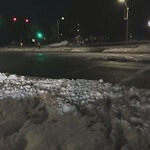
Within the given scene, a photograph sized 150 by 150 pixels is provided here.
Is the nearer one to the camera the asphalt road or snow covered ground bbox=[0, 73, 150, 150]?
snow covered ground bbox=[0, 73, 150, 150]

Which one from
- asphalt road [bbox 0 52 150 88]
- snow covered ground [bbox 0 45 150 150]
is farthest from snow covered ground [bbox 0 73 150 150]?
asphalt road [bbox 0 52 150 88]

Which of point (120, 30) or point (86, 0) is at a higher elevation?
point (86, 0)

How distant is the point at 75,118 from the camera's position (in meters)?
7.77

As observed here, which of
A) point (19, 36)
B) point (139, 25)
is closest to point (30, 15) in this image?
point (19, 36)

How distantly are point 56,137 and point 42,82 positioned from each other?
162 inches

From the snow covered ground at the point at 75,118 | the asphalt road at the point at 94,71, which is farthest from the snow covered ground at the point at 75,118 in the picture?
the asphalt road at the point at 94,71

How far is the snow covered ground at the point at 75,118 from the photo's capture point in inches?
276

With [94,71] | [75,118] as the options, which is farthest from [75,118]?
[94,71]

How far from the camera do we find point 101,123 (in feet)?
24.5

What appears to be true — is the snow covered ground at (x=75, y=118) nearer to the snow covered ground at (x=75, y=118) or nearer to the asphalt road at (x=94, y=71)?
the snow covered ground at (x=75, y=118)

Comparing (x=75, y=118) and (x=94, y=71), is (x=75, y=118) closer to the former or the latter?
(x=75, y=118)

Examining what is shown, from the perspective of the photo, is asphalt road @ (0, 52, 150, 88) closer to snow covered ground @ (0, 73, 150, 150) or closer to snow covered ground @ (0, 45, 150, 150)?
snow covered ground @ (0, 45, 150, 150)

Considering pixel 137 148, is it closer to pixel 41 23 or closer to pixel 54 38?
pixel 54 38

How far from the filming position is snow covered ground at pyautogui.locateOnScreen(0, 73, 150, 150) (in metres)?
7.00
